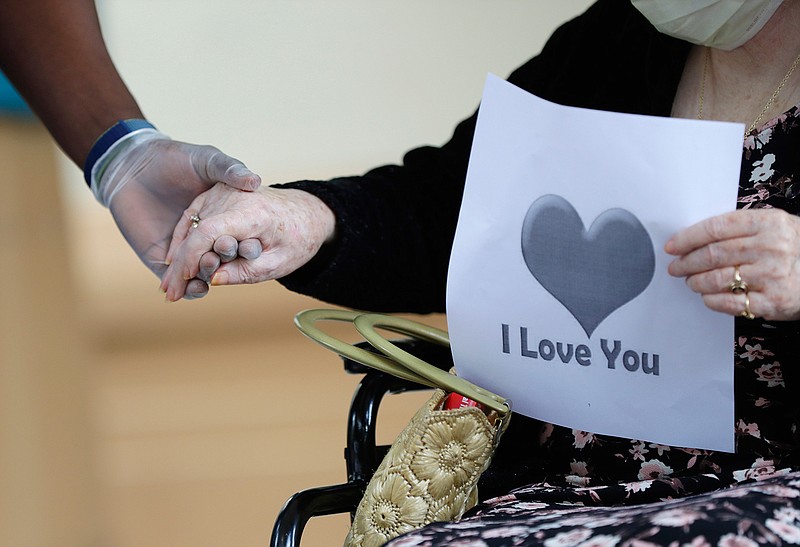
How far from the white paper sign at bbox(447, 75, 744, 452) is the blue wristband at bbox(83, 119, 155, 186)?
45cm

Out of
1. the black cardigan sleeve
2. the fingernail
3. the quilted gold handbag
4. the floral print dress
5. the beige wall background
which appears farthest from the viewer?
the beige wall background

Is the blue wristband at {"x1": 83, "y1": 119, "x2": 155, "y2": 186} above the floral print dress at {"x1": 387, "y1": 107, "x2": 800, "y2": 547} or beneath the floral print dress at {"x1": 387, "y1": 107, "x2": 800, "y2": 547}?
above

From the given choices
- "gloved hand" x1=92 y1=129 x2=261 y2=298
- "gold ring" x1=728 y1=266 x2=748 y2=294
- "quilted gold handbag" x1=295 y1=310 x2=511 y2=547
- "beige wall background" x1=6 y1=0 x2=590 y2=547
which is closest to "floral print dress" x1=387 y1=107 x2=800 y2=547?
"quilted gold handbag" x1=295 y1=310 x2=511 y2=547

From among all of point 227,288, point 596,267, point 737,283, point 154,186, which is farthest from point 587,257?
point 227,288

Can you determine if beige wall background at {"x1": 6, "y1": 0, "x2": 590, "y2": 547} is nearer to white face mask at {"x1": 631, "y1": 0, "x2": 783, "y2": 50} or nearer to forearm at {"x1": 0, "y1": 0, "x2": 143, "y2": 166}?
forearm at {"x1": 0, "y1": 0, "x2": 143, "y2": 166}

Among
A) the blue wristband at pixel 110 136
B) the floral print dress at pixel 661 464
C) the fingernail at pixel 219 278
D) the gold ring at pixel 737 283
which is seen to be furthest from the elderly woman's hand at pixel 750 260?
the blue wristband at pixel 110 136

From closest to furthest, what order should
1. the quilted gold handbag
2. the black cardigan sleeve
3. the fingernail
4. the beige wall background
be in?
the quilted gold handbag < the fingernail < the black cardigan sleeve < the beige wall background

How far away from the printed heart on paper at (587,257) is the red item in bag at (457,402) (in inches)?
5.1

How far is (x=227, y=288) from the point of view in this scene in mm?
2803

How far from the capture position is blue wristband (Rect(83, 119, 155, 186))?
3.64 ft

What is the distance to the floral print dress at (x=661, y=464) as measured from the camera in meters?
0.72

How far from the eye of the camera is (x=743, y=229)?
782 mm

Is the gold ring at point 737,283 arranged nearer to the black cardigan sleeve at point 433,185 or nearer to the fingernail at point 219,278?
the black cardigan sleeve at point 433,185

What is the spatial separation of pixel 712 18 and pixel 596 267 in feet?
0.97
